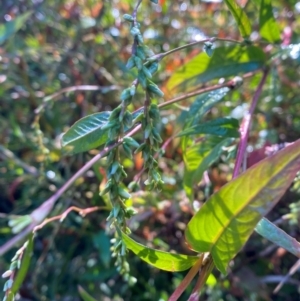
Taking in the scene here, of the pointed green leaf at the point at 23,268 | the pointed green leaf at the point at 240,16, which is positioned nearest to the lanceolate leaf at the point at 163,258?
the pointed green leaf at the point at 23,268

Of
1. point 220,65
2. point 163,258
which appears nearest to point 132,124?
point 163,258

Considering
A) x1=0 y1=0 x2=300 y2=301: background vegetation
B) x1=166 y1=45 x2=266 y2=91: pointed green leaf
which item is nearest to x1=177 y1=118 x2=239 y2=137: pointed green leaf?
x1=0 y1=0 x2=300 y2=301: background vegetation

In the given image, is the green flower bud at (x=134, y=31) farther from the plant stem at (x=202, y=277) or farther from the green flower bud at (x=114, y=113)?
the plant stem at (x=202, y=277)

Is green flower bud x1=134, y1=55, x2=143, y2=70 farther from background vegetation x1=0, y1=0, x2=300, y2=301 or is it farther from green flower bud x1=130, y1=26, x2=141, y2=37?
background vegetation x1=0, y1=0, x2=300, y2=301

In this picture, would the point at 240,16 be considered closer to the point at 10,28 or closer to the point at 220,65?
the point at 220,65

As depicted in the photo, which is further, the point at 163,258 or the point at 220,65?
the point at 220,65

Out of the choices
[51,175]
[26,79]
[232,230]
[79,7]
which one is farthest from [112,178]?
[79,7]
